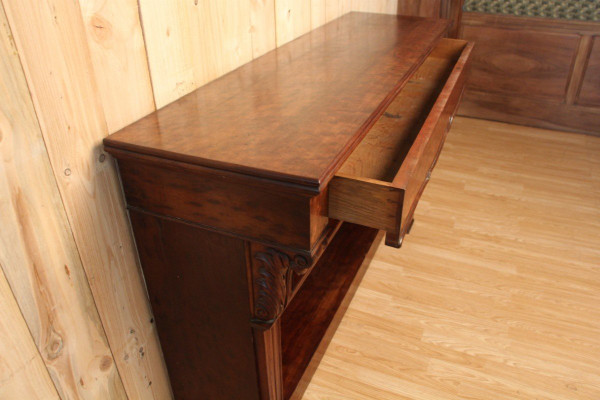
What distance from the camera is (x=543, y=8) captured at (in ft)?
8.86

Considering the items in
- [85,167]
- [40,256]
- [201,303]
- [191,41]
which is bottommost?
[201,303]

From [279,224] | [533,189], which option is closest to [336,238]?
[279,224]

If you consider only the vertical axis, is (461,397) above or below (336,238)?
below

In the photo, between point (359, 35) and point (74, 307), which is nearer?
point (74, 307)

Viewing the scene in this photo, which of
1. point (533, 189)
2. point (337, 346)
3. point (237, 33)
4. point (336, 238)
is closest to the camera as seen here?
point (237, 33)

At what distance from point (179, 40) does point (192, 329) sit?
61 centimetres

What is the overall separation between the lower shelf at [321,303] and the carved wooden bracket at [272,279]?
1.20 ft

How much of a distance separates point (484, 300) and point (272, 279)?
3.45ft

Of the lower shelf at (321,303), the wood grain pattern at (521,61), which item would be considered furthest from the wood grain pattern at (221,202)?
the wood grain pattern at (521,61)

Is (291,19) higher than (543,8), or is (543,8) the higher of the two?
(291,19)

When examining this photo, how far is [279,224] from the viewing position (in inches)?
32.4

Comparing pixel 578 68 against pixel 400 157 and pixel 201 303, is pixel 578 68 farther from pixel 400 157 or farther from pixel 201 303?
pixel 201 303

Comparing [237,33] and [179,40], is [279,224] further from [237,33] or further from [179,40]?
[237,33]

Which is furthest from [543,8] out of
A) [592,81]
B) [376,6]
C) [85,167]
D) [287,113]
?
[85,167]
